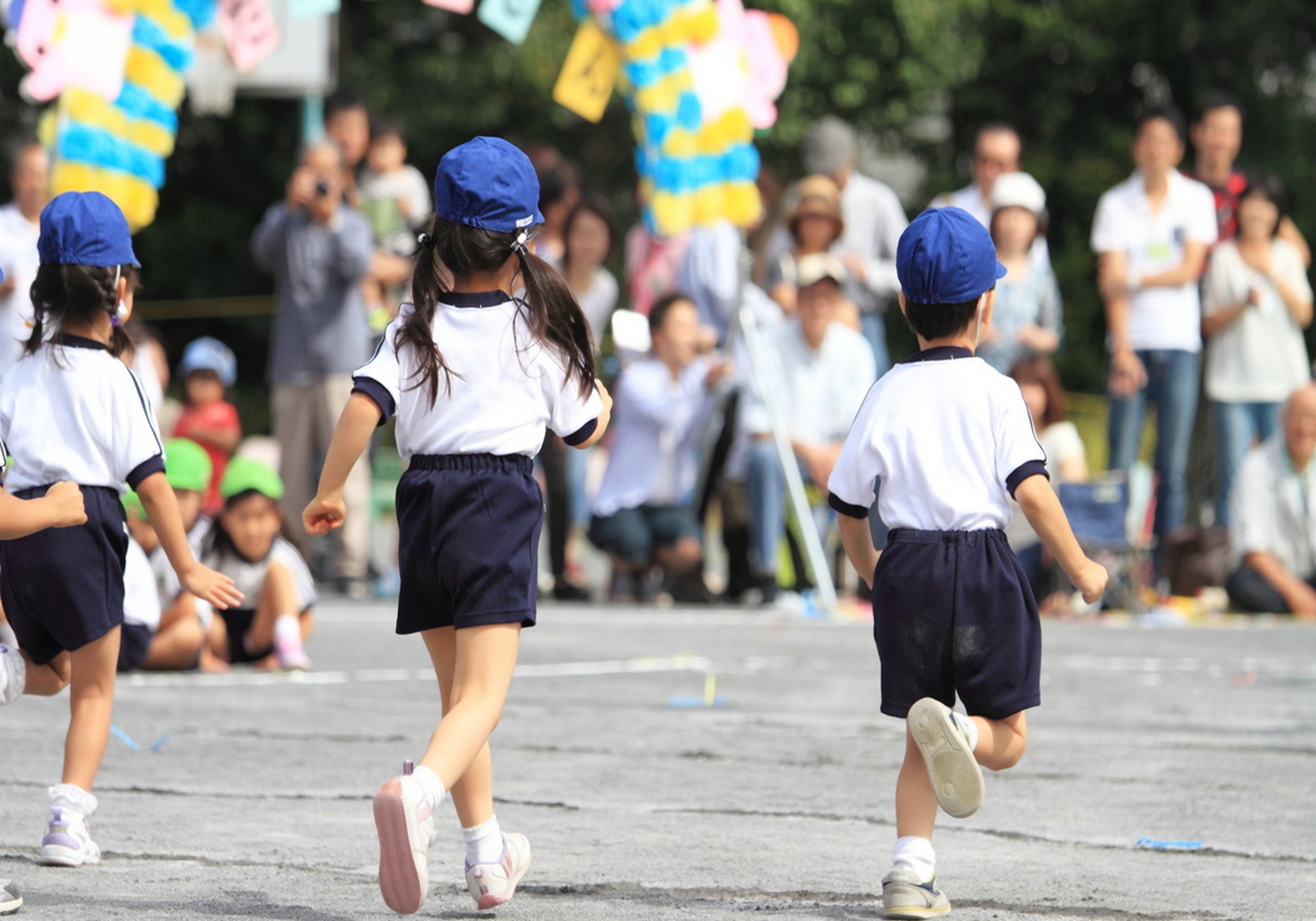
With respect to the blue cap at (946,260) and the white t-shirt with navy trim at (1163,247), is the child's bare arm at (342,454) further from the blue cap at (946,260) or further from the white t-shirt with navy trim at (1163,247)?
the white t-shirt with navy trim at (1163,247)

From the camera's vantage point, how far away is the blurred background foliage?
24.1 m

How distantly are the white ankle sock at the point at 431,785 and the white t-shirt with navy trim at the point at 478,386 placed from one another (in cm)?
66

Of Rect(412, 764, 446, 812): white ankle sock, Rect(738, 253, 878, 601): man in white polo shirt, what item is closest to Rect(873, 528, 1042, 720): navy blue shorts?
Rect(412, 764, 446, 812): white ankle sock

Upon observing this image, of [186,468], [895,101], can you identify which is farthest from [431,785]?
[895,101]

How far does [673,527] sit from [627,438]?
20.3 inches

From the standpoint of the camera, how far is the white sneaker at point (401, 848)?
384cm

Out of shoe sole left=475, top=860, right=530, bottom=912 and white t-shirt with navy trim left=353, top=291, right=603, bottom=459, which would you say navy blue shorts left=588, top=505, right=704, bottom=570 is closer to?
white t-shirt with navy trim left=353, top=291, right=603, bottom=459

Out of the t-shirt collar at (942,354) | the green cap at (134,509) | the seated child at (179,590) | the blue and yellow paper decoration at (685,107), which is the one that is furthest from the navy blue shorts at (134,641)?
the blue and yellow paper decoration at (685,107)

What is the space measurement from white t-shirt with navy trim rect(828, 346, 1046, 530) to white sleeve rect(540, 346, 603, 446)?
53 centimetres

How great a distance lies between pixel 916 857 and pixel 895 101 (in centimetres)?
2093

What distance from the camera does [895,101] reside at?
2456cm

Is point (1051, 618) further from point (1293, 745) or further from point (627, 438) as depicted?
point (1293, 745)

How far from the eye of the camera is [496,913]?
422 centimetres

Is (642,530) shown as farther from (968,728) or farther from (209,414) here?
(968,728)
